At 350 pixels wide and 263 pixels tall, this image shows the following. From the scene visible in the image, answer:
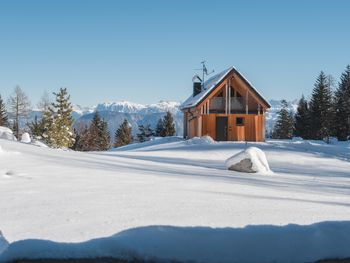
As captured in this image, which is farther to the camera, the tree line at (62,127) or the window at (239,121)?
the tree line at (62,127)

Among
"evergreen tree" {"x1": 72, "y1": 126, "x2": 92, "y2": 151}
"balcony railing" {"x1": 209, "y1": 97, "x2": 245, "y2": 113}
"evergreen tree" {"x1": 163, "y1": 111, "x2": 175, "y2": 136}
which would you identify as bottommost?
"evergreen tree" {"x1": 72, "y1": 126, "x2": 92, "y2": 151}

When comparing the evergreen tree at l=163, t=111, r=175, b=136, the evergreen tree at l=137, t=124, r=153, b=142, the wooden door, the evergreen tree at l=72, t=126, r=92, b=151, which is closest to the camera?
the wooden door

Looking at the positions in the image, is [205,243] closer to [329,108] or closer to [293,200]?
[293,200]

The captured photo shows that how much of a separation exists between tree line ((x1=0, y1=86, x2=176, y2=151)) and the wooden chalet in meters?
19.7

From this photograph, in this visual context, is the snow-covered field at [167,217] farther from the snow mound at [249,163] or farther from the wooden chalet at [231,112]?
the wooden chalet at [231,112]

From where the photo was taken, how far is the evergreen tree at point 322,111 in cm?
5606

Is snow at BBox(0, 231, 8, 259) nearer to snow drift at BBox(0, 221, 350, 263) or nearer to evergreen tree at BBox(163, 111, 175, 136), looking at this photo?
snow drift at BBox(0, 221, 350, 263)

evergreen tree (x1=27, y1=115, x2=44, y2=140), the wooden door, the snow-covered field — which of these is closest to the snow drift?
the snow-covered field

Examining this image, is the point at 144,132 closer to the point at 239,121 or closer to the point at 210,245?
the point at 239,121

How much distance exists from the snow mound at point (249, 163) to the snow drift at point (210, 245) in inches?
318

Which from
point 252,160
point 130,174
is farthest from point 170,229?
point 252,160

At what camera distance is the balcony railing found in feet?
105

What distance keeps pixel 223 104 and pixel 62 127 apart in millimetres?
23835

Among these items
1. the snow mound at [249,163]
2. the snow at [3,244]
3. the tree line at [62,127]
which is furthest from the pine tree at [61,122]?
the snow at [3,244]
